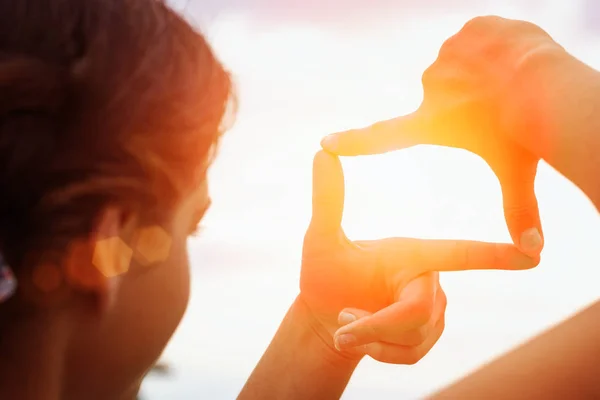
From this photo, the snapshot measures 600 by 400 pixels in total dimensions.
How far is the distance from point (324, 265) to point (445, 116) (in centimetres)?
78

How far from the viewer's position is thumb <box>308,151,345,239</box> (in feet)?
8.32

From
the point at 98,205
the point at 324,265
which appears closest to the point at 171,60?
the point at 98,205

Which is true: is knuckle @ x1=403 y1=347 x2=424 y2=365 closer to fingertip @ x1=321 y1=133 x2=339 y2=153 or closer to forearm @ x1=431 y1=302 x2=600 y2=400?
forearm @ x1=431 y1=302 x2=600 y2=400

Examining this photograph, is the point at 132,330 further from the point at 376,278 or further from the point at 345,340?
the point at 376,278

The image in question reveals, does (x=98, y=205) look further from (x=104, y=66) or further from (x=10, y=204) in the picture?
(x=104, y=66)

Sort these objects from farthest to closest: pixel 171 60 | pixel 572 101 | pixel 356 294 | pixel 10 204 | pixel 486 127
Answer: pixel 356 294 < pixel 486 127 < pixel 572 101 < pixel 171 60 < pixel 10 204

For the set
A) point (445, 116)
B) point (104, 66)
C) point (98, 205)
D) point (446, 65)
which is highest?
point (446, 65)

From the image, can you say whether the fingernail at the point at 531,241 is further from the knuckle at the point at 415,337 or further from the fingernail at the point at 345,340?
the fingernail at the point at 345,340

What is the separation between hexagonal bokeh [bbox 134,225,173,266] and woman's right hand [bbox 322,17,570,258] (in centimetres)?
87

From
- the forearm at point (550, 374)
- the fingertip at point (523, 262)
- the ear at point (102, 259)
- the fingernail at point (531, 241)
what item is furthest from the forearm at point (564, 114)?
the ear at point (102, 259)

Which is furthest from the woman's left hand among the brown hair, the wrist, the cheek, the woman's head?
the brown hair

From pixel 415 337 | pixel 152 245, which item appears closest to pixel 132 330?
pixel 152 245

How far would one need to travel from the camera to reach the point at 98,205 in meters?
1.63

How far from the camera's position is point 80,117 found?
62.0 inches
